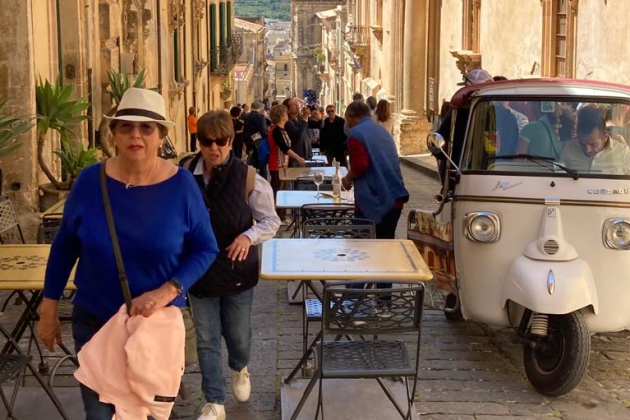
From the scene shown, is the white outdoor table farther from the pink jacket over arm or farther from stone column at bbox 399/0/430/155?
stone column at bbox 399/0/430/155

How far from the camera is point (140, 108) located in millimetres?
3801

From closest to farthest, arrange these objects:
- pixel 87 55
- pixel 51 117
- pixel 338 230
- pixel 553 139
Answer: pixel 553 139
pixel 338 230
pixel 51 117
pixel 87 55

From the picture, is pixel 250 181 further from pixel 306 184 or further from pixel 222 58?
pixel 222 58

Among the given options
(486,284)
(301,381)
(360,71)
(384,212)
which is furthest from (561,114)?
(360,71)

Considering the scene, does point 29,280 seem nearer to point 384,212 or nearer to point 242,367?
point 242,367

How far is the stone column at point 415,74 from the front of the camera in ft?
88.8

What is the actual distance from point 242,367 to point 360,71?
40174mm

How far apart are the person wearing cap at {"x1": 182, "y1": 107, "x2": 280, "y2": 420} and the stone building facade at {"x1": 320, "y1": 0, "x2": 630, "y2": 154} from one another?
28.9ft

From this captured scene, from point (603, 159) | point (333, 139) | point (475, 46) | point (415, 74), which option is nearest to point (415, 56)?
point (415, 74)

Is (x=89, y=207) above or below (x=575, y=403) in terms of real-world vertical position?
above

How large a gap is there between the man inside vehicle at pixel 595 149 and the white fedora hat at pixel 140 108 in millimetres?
3099

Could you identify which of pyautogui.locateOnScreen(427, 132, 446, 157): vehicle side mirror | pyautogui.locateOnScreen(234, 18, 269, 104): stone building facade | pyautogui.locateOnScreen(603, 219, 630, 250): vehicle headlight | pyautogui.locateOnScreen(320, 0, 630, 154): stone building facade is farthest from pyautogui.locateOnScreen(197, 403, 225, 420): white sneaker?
pyautogui.locateOnScreen(234, 18, 269, 104): stone building facade

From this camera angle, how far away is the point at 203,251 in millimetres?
3887

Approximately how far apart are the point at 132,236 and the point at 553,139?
337cm
